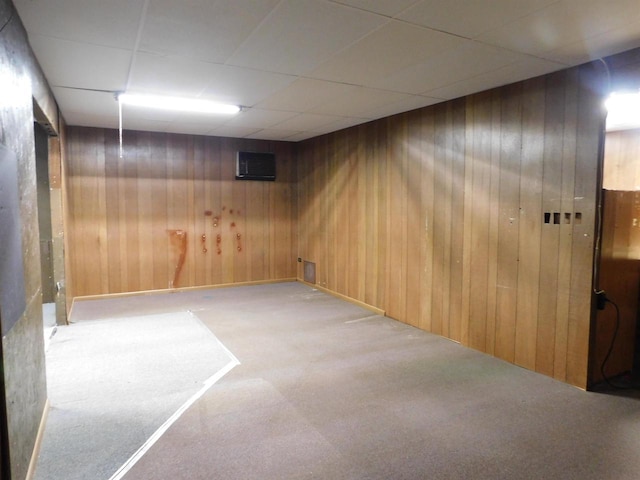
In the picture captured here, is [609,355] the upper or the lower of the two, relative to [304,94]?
lower

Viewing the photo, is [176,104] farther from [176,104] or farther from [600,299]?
[600,299]

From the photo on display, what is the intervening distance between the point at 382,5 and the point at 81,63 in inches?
89.0

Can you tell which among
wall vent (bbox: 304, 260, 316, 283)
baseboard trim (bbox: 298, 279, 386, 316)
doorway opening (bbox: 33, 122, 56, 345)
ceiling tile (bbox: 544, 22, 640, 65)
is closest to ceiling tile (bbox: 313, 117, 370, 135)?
wall vent (bbox: 304, 260, 316, 283)

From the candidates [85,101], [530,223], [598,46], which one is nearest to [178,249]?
[85,101]

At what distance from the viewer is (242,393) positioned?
2.96 meters

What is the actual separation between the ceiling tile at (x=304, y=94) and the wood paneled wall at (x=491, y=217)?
1.10 m

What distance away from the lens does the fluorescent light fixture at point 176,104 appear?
13.0ft

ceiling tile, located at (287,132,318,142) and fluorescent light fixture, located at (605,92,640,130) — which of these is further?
ceiling tile, located at (287,132,318,142)

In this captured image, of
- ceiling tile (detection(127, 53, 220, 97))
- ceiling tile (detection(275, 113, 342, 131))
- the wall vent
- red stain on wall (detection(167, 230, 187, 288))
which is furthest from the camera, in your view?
the wall vent

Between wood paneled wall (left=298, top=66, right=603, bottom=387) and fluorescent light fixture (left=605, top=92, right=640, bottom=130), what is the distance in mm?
384

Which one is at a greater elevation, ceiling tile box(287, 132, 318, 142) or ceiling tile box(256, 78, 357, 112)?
A: ceiling tile box(287, 132, 318, 142)

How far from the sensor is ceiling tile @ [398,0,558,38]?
6.79ft

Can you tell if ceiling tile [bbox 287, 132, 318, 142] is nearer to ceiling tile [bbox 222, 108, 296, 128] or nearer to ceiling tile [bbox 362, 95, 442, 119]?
ceiling tile [bbox 222, 108, 296, 128]

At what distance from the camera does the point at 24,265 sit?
2117 millimetres
